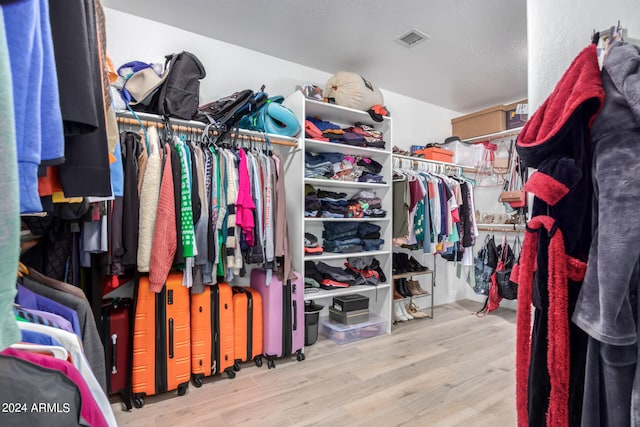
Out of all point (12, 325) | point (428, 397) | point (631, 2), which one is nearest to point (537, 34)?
point (631, 2)

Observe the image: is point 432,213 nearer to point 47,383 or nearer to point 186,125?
point 186,125

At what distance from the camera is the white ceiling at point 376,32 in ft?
7.57

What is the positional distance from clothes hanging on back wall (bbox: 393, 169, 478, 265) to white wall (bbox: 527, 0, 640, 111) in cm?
210

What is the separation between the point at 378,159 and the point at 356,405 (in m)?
2.18

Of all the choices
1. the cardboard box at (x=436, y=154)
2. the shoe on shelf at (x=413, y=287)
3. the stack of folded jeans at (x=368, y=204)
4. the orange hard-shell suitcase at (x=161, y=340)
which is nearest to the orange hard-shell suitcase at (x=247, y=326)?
the orange hard-shell suitcase at (x=161, y=340)

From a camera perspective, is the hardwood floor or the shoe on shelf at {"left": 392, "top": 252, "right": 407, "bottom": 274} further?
the shoe on shelf at {"left": 392, "top": 252, "right": 407, "bottom": 274}

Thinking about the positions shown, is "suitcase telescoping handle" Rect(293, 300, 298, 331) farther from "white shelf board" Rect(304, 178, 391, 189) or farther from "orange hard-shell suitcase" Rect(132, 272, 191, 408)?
"white shelf board" Rect(304, 178, 391, 189)

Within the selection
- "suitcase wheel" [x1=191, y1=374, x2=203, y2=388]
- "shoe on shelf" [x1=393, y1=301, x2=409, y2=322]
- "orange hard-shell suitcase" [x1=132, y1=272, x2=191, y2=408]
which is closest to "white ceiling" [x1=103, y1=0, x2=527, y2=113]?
"orange hard-shell suitcase" [x1=132, y1=272, x2=191, y2=408]

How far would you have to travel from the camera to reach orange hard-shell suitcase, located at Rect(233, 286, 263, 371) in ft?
7.64

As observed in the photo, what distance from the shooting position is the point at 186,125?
7.57ft

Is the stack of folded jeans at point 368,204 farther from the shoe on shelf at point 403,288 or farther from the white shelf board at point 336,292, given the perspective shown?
the shoe on shelf at point 403,288

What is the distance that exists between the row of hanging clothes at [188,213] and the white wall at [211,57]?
2.18 feet

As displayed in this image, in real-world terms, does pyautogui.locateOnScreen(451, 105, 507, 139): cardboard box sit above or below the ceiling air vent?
below

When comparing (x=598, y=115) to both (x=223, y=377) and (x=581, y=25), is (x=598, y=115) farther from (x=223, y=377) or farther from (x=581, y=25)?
(x=223, y=377)
